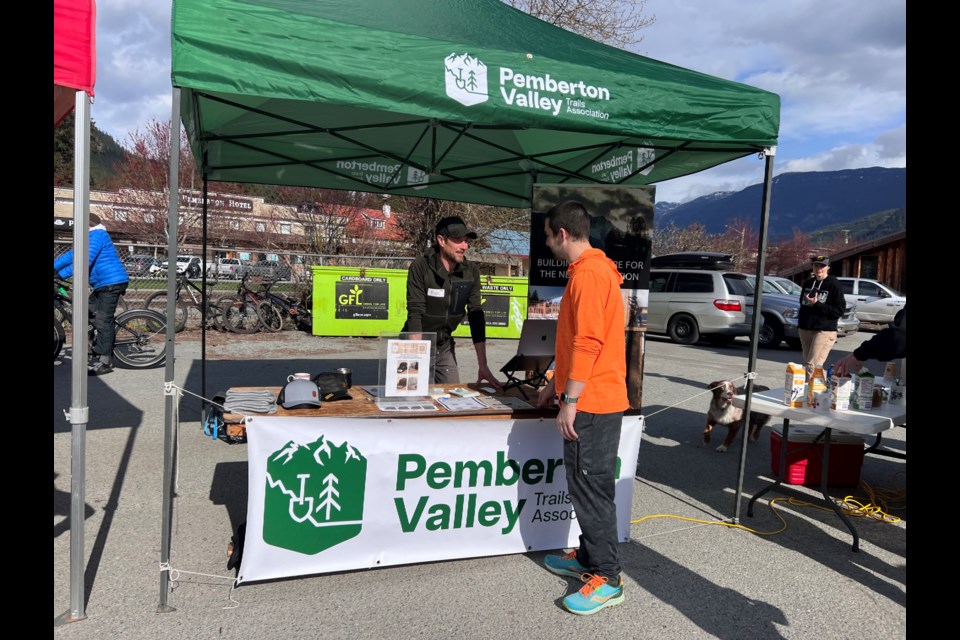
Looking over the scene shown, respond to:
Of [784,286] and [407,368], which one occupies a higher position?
[784,286]

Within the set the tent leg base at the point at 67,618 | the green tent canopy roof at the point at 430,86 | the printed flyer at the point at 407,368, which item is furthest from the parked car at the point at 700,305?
the tent leg base at the point at 67,618

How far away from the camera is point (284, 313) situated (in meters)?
12.9

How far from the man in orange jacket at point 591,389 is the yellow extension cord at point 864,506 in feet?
3.89

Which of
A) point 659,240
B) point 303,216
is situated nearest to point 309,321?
point 303,216

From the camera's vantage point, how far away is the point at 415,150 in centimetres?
570

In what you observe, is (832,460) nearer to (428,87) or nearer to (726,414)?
(726,414)

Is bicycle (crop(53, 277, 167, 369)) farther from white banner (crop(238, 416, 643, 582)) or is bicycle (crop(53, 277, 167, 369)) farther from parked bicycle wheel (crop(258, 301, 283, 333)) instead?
white banner (crop(238, 416, 643, 582))

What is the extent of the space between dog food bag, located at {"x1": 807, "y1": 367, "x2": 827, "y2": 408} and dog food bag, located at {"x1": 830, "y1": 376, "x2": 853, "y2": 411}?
0.07 metres

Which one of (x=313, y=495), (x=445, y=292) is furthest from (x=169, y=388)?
(x=445, y=292)

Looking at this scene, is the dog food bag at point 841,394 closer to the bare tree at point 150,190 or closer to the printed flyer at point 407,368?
the printed flyer at point 407,368

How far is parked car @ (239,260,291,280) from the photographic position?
13.2 metres

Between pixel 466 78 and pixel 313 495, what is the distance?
2313 mm

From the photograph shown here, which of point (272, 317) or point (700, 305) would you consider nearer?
point (272, 317)

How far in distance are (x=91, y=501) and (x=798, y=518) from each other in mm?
4954
